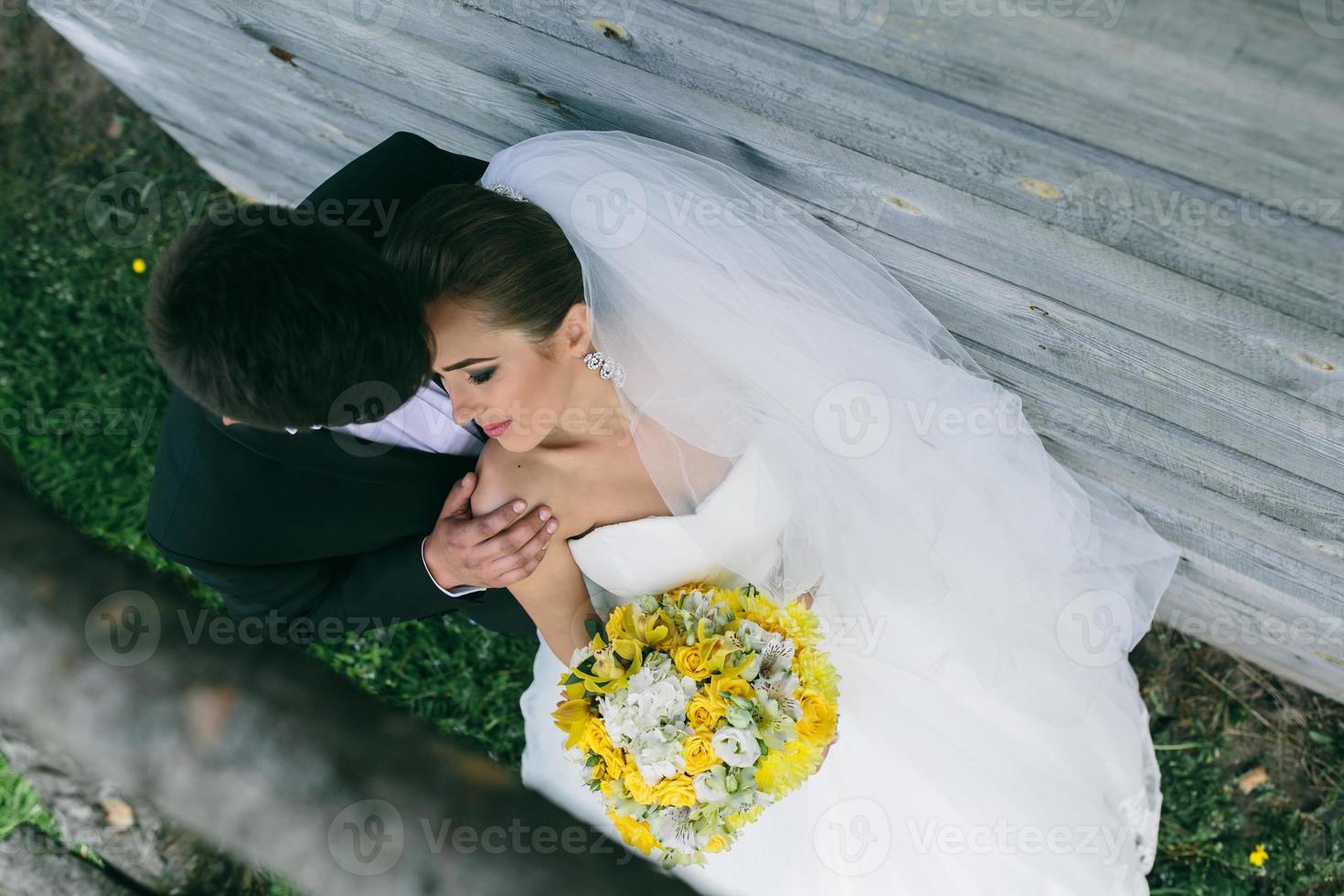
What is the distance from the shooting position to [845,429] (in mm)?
2010

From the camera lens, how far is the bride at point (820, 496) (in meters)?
1.85

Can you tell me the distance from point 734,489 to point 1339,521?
4.16 ft

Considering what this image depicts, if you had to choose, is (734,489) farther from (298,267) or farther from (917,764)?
(298,267)

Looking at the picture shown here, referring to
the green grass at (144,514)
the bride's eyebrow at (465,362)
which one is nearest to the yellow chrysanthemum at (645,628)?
the bride's eyebrow at (465,362)

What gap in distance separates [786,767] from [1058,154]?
4.46 feet

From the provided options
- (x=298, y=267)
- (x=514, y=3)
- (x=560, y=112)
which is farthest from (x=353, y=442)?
(x=514, y=3)

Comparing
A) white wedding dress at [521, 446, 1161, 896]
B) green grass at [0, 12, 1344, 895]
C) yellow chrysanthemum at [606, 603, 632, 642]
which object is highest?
yellow chrysanthemum at [606, 603, 632, 642]

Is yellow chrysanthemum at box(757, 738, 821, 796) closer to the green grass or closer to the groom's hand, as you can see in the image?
the groom's hand

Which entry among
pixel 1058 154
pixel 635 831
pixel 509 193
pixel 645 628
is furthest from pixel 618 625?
pixel 1058 154

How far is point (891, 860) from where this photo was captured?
7.74 feet

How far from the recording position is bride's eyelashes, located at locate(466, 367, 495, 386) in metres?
1.94

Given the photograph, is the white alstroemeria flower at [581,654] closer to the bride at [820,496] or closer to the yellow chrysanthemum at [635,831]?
the bride at [820,496]

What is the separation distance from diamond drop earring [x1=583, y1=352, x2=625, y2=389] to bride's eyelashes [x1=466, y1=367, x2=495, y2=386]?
9.4 inches

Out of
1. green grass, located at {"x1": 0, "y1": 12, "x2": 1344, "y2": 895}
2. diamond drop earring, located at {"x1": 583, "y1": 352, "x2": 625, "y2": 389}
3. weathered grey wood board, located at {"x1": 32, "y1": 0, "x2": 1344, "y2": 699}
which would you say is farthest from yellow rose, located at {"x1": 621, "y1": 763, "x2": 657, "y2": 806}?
green grass, located at {"x1": 0, "y1": 12, "x2": 1344, "y2": 895}
